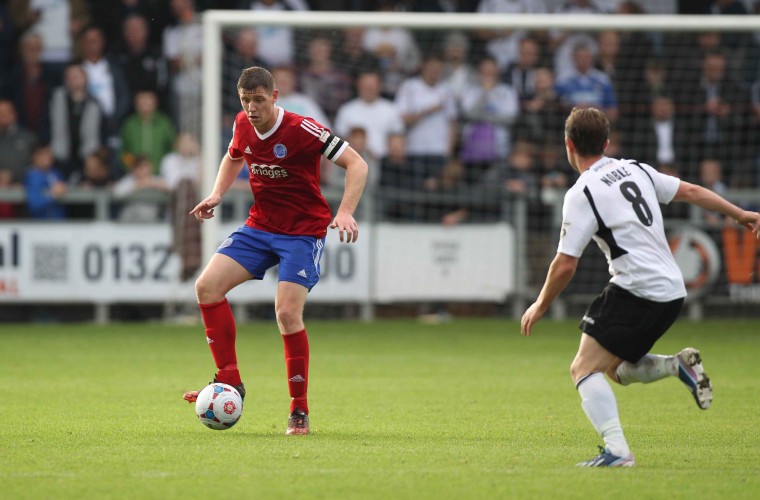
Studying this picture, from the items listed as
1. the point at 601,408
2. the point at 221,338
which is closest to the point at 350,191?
the point at 221,338

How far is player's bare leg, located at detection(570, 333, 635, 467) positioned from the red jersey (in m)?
2.14

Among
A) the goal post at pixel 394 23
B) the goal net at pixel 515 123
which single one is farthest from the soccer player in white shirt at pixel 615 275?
the goal net at pixel 515 123

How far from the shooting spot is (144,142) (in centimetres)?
1605

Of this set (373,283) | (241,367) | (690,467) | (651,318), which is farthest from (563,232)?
(373,283)

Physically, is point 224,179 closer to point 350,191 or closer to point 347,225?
point 350,191

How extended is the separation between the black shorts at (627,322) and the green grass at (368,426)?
1.81ft

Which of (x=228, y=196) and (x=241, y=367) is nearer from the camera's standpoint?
(x=241, y=367)

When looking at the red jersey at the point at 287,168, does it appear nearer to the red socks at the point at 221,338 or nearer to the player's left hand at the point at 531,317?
the red socks at the point at 221,338

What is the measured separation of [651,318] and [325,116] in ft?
35.8

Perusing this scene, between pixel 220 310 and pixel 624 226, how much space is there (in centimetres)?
255

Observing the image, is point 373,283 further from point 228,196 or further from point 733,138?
point 733,138

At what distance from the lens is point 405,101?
16.2m

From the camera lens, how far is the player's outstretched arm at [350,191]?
6.88 metres

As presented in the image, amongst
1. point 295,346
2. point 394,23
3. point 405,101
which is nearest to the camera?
point 295,346
